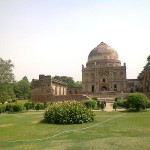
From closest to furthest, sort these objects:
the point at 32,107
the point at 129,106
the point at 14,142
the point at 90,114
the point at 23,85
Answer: the point at 14,142
the point at 90,114
the point at 129,106
the point at 32,107
the point at 23,85

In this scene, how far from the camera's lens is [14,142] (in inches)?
339

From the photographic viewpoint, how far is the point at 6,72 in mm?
31047

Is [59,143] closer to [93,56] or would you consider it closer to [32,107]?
[32,107]

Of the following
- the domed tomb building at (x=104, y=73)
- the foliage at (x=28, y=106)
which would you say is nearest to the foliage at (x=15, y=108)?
the foliage at (x=28, y=106)

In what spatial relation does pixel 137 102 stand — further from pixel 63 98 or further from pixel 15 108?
pixel 63 98

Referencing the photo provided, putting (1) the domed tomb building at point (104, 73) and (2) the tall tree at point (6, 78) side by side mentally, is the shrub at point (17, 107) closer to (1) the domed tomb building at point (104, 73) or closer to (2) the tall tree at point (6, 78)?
(2) the tall tree at point (6, 78)

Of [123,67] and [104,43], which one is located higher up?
[104,43]

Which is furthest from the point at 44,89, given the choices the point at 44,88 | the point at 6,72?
the point at 6,72

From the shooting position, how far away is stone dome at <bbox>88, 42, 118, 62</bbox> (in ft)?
147

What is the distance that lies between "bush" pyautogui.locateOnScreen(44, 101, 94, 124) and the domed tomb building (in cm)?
2920

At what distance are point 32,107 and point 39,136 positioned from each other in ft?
56.9

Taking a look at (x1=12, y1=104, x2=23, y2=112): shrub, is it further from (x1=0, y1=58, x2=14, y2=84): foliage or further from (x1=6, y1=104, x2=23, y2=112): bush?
(x1=0, y1=58, x2=14, y2=84): foliage

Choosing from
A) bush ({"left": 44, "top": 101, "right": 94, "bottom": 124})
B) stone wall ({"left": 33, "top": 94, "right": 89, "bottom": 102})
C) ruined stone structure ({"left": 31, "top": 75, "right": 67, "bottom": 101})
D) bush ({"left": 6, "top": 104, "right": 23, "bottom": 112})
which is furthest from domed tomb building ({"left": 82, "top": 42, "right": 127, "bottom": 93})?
bush ({"left": 44, "top": 101, "right": 94, "bottom": 124})

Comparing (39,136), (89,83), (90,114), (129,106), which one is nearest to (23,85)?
(89,83)
